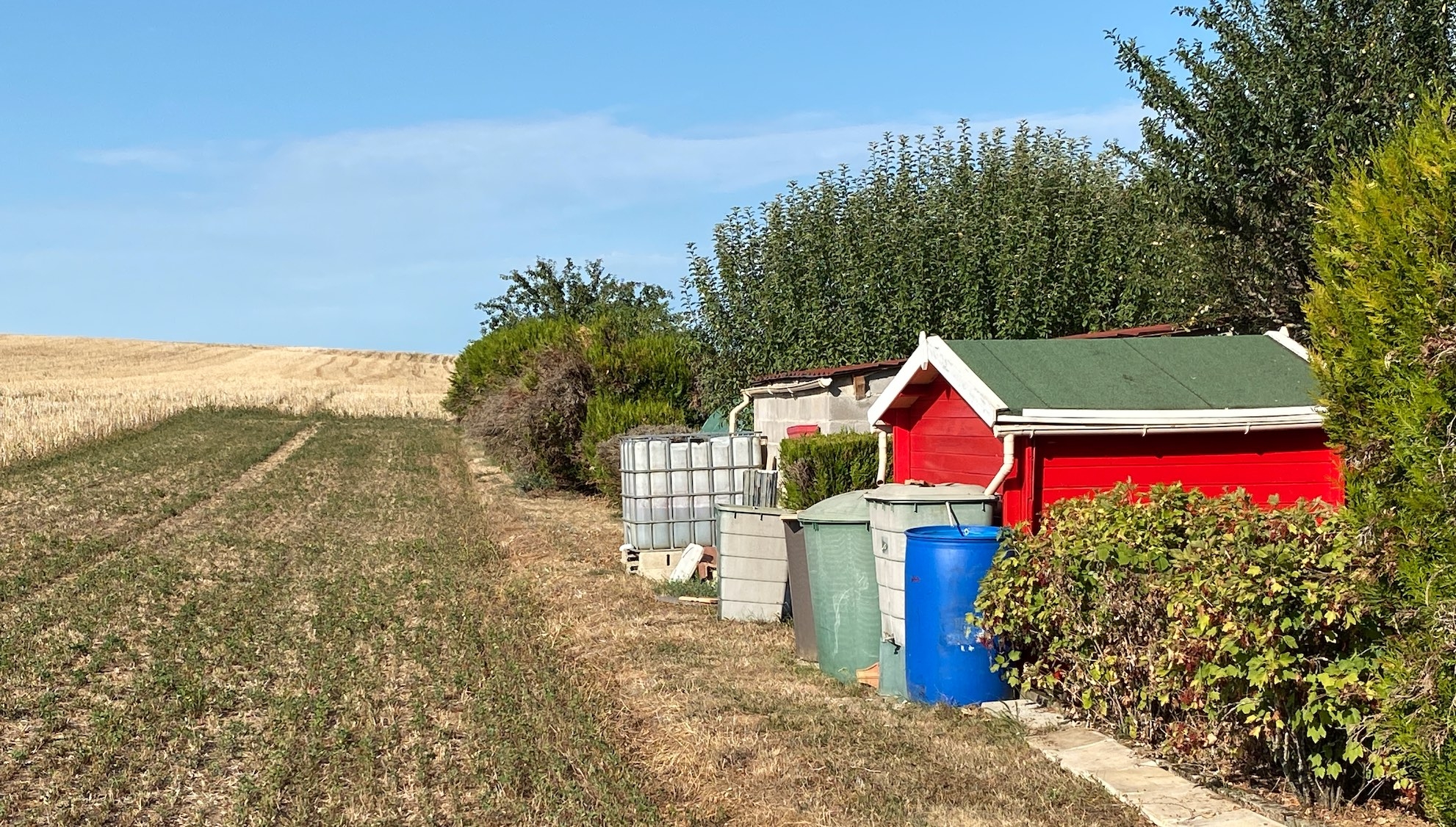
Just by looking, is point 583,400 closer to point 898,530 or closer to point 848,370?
point 848,370

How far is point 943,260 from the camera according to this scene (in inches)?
897

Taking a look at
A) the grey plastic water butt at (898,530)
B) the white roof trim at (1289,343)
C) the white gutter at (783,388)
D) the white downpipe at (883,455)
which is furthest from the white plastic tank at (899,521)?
the white gutter at (783,388)

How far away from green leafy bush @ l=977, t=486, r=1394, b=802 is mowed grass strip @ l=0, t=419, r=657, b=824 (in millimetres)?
2596

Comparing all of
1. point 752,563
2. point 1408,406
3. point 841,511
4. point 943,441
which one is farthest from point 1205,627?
point 752,563

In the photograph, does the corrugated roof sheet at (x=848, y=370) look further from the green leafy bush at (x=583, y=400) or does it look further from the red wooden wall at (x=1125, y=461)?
the green leafy bush at (x=583, y=400)

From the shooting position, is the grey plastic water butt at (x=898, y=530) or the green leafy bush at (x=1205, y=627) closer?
the green leafy bush at (x=1205, y=627)

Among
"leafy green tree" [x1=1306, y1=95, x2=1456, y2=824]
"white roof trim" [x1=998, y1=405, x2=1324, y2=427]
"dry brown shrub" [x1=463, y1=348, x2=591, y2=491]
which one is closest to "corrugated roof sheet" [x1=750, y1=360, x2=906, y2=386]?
"white roof trim" [x1=998, y1=405, x2=1324, y2=427]

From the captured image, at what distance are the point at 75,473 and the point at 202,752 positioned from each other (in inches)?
924

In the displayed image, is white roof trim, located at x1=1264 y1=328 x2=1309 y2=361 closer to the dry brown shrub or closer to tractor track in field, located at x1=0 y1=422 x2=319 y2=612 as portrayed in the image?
tractor track in field, located at x1=0 y1=422 x2=319 y2=612

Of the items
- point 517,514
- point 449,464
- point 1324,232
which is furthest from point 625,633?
point 449,464

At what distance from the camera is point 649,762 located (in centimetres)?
714

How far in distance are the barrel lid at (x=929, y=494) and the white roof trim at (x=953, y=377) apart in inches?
20.3

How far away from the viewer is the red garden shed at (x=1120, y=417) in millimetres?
8812

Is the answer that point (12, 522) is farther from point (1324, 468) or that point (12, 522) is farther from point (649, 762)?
point (1324, 468)
